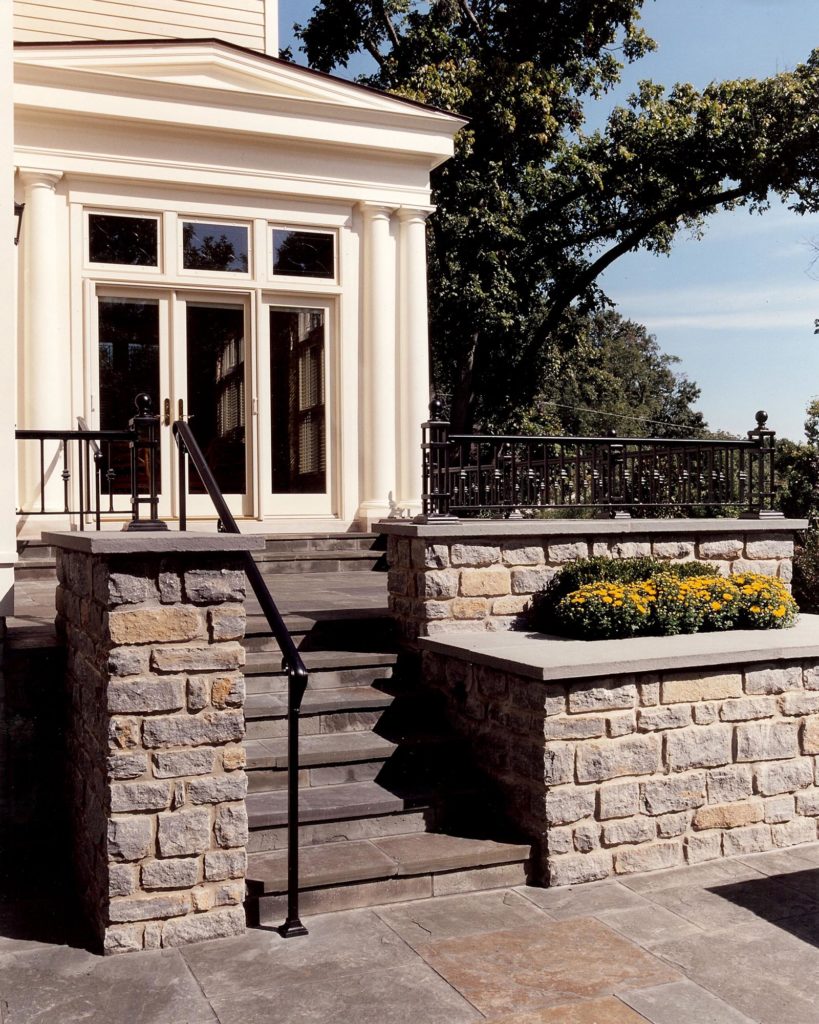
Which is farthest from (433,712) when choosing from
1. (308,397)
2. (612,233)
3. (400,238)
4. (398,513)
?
(612,233)

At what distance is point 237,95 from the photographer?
9992 millimetres

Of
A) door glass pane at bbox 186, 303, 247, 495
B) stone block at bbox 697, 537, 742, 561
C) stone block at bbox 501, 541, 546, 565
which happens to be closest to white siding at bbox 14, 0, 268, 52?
door glass pane at bbox 186, 303, 247, 495

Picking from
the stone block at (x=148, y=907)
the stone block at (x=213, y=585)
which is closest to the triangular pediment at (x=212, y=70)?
the stone block at (x=213, y=585)

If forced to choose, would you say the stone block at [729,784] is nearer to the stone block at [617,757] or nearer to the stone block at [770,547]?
the stone block at [617,757]

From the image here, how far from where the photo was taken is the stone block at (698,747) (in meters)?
5.73

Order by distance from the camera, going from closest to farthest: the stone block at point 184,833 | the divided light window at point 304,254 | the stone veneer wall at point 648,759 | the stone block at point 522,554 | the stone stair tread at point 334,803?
the stone block at point 184,833
the stone stair tread at point 334,803
the stone veneer wall at point 648,759
the stone block at point 522,554
the divided light window at point 304,254

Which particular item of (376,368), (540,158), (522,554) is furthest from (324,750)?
(540,158)

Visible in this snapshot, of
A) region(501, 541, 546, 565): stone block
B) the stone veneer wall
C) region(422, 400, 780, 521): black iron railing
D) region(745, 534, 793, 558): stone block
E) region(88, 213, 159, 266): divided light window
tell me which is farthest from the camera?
region(88, 213, 159, 266): divided light window

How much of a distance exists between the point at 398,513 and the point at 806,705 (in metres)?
5.15

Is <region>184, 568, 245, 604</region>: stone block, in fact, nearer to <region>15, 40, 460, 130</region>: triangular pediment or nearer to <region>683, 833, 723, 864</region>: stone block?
<region>683, 833, 723, 864</region>: stone block

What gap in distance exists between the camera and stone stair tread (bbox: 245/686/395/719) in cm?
597

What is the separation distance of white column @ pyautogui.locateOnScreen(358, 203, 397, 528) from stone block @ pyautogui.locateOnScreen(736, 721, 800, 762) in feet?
17.2

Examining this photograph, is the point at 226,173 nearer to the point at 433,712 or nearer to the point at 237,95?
the point at 237,95

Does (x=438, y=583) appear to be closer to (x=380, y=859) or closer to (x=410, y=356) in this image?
(x=380, y=859)
